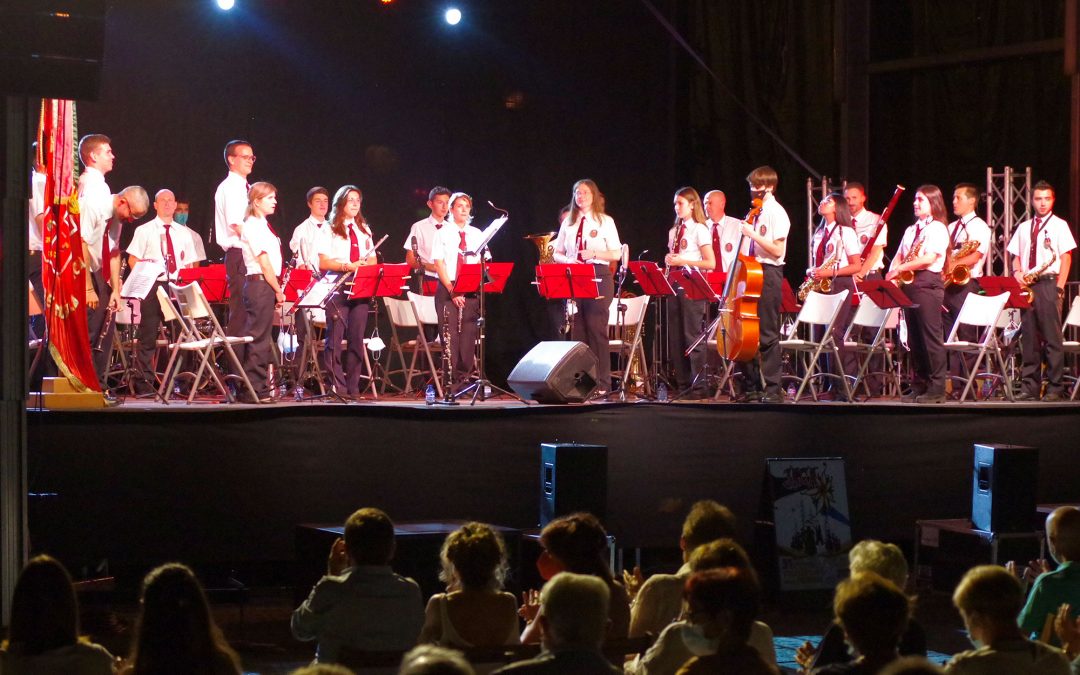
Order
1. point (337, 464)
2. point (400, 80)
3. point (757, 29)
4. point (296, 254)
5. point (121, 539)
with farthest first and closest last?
point (757, 29) → point (400, 80) → point (296, 254) → point (337, 464) → point (121, 539)

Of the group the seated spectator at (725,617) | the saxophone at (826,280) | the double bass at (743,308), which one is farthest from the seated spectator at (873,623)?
the saxophone at (826,280)

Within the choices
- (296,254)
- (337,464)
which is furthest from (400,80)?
(337,464)

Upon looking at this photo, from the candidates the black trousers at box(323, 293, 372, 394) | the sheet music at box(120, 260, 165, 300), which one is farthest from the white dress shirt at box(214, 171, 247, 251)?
the black trousers at box(323, 293, 372, 394)

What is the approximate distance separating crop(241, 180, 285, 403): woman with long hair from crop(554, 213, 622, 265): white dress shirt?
240 cm

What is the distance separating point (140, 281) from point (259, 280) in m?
1.30

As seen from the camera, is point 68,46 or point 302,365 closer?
point 68,46

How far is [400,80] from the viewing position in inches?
576

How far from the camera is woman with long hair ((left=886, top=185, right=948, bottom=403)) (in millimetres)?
11086

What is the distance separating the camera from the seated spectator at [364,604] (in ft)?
Answer: 15.4

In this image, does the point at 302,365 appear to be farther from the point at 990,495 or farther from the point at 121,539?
the point at 990,495

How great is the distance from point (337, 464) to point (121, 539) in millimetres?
1476

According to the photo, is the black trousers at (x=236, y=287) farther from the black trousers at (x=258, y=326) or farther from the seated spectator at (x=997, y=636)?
the seated spectator at (x=997, y=636)

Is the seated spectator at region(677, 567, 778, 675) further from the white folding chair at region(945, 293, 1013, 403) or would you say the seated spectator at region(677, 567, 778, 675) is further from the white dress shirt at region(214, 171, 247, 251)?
the white folding chair at region(945, 293, 1013, 403)

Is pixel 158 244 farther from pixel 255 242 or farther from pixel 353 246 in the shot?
pixel 255 242
